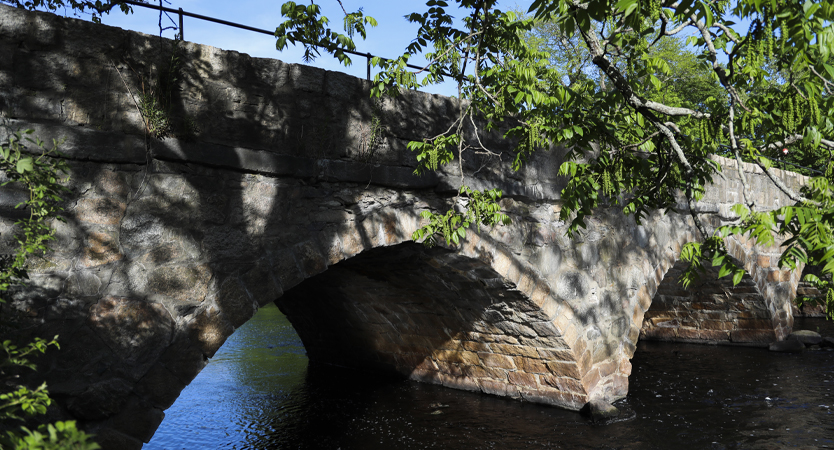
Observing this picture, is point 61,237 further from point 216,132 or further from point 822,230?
point 822,230

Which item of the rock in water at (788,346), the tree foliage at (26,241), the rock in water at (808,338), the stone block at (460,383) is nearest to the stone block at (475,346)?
the stone block at (460,383)

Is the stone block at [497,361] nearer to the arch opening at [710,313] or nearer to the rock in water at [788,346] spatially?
the arch opening at [710,313]

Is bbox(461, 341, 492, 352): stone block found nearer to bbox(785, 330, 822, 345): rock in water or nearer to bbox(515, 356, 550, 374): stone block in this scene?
bbox(515, 356, 550, 374): stone block

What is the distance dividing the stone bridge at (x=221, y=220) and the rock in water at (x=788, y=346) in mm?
4738

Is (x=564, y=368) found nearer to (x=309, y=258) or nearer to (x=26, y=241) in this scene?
→ (x=309, y=258)

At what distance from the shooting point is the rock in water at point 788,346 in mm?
8625

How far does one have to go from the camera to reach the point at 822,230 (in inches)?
79.3

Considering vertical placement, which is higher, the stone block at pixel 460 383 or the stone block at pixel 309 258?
the stone block at pixel 309 258

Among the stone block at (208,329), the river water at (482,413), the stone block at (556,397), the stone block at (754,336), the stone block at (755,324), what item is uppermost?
the stone block at (208,329)

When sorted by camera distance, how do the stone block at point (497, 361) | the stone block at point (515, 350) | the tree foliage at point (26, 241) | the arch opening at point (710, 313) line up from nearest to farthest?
the tree foliage at point (26, 241)
the stone block at point (515, 350)
the stone block at point (497, 361)
the arch opening at point (710, 313)

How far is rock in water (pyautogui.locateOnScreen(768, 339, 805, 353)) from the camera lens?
862 cm

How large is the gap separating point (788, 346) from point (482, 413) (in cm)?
560

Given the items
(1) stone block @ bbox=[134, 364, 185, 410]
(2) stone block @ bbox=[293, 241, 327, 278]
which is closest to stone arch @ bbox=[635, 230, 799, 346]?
(2) stone block @ bbox=[293, 241, 327, 278]

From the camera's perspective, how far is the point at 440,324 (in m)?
6.18
